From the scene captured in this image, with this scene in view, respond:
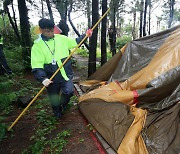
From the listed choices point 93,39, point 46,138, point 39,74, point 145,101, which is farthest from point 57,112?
point 93,39

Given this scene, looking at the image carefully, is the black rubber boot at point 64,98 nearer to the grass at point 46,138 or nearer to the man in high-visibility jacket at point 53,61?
the man in high-visibility jacket at point 53,61

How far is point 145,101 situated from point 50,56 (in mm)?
1861

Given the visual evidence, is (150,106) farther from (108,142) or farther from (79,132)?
(79,132)

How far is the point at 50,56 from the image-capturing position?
141 inches

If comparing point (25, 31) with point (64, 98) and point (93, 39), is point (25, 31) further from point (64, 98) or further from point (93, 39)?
point (64, 98)

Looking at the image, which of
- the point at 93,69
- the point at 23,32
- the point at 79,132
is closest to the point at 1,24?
the point at 23,32

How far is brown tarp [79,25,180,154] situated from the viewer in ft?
8.70

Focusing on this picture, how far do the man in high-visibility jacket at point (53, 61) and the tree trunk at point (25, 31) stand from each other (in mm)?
4264

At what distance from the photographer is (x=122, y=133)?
109 inches

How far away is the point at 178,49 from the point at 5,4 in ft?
33.6

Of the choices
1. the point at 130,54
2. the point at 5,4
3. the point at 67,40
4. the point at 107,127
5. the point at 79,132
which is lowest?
the point at 79,132

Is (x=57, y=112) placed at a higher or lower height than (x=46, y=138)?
higher

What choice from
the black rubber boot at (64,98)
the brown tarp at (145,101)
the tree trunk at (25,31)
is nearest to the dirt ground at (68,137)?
the brown tarp at (145,101)

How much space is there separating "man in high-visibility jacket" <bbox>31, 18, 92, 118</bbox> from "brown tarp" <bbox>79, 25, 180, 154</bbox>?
20.0 inches
